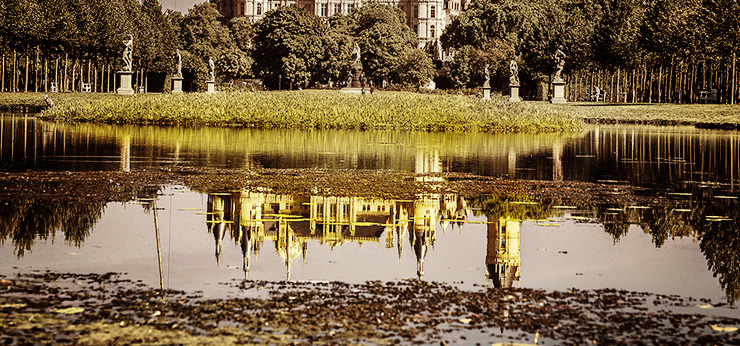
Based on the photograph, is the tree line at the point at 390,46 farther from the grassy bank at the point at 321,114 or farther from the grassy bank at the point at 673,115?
the grassy bank at the point at 321,114

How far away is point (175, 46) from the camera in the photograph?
426 feet

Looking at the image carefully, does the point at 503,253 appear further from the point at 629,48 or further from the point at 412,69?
the point at 412,69

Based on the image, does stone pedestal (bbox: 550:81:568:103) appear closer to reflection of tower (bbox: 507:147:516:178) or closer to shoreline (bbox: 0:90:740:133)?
shoreline (bbox: 0:90:740:133)

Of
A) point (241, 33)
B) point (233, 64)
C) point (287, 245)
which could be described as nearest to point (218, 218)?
point (287, 245)

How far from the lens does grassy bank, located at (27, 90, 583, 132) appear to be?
4916 centimetres

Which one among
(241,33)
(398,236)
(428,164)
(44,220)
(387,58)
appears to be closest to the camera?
(398,236)

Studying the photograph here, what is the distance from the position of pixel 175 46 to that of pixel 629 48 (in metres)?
59.0

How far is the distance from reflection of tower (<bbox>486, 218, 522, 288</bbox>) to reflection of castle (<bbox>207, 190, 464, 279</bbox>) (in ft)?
2.59

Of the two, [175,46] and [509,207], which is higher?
[175,46]

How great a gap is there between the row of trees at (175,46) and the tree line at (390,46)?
6.8 inches

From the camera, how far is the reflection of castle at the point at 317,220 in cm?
1338

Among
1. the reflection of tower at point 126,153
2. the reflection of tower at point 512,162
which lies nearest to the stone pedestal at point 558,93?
the reflection of tower at point 126,153

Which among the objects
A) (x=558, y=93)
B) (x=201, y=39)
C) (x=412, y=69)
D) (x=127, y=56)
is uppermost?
(x=201, y=39)

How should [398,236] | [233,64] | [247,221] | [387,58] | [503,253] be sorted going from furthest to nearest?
[233,64] → [387,58] → [247,221] → [398,236] → [503,253]
